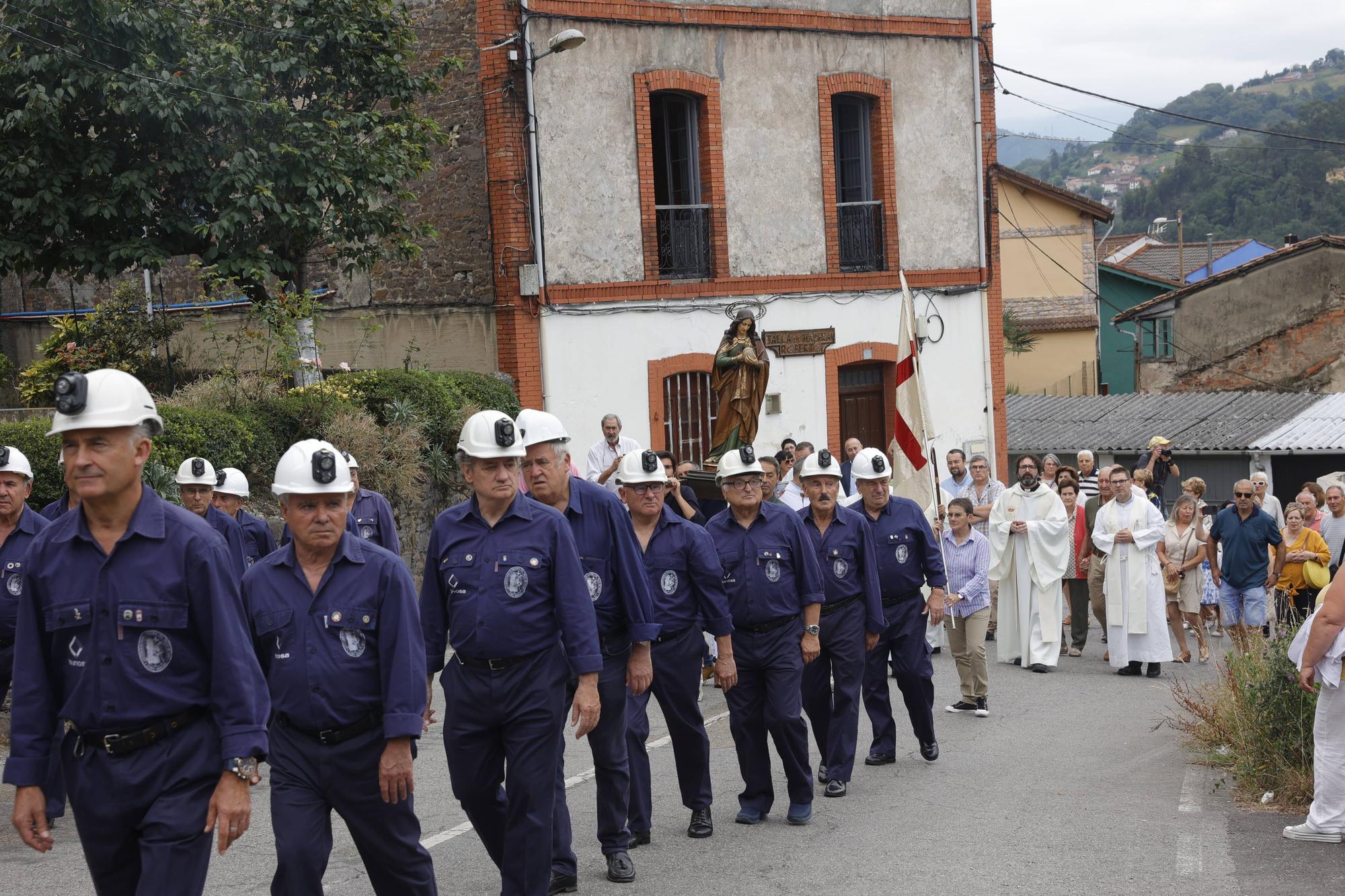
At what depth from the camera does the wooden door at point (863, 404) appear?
2423 cm

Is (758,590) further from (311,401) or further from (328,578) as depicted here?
(311,401)

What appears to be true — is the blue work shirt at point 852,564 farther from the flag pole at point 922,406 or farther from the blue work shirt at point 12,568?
the flag pole at point 922,406

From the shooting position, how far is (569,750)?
11.0 meters

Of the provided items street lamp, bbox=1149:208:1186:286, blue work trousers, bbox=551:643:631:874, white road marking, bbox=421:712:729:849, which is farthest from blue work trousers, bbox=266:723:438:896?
street lamp, bbox=1149:208:1186:286

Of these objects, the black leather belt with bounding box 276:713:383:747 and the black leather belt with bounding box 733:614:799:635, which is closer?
the black leather belt with bounding box 276:713:383:747

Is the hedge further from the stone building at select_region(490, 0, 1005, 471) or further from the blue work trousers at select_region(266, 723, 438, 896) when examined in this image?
the blue work trousers at select_region(266, 723, 438, 896)

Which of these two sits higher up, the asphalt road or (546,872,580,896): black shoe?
(546,872,580,896): black shoe

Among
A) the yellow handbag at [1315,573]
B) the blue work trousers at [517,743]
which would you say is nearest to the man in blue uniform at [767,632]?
the blue work trousers at [517,743]

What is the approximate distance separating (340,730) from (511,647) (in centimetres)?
104

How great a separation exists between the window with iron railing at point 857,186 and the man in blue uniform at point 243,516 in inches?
583

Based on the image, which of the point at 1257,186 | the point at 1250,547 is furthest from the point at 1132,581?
the point at 1257,186

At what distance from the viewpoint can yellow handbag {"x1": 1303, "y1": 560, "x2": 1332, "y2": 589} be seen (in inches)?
593

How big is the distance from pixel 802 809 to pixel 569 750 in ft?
9.58

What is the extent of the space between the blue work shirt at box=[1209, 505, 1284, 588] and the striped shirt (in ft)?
13.2
